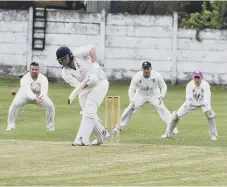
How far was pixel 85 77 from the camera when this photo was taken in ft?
50.7

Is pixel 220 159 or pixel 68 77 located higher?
pixel 68 77

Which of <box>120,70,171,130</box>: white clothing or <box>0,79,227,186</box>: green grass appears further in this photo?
<box>120,70,171,130</box>: white clothing

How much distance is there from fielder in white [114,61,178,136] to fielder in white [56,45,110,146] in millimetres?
4988

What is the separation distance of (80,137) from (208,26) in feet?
72.3

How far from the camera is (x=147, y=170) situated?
12500mm

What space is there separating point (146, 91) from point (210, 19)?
1715 centimetres

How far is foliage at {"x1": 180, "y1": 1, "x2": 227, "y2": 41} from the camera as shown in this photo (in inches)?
1450

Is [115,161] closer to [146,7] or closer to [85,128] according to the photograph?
[85,128]

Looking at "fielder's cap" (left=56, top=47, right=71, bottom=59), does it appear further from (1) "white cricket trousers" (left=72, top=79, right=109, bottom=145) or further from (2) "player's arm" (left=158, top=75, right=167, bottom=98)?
(2) "player's arm" (left=158, top=75, right=167, bottom=98)

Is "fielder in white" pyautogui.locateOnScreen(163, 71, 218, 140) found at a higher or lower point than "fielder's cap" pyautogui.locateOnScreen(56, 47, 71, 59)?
lower

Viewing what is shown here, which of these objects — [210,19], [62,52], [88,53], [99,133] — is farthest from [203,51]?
[62,52]

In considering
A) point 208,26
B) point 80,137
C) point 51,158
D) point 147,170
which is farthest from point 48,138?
point 208,26

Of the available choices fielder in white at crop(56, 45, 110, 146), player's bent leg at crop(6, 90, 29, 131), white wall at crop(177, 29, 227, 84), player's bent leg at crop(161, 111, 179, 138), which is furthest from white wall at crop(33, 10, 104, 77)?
fielder in white at crop(56, 45, 110, 146)

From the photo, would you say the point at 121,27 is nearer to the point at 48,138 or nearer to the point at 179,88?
the point at 179,88
